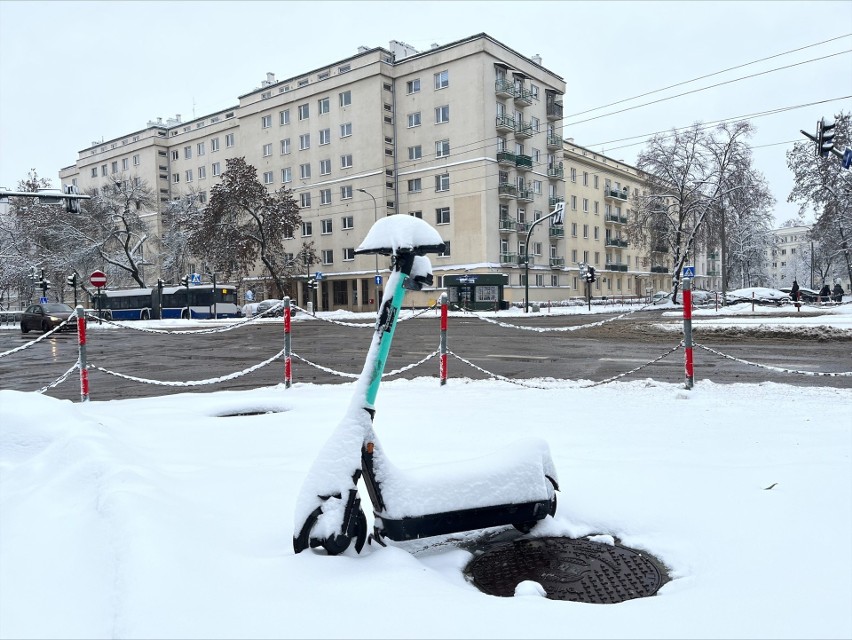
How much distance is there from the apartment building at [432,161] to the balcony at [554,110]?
0.53 feet

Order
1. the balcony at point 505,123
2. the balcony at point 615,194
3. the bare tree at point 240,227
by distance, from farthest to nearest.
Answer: the balcony at point 615,194 → the balcony at point 505,123 → the bare tree at point 240,227

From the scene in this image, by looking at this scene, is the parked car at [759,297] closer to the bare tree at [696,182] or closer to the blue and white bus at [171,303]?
the bare tree at [696,182]

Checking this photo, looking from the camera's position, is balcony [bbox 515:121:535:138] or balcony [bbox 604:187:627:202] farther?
balcony [bbox 604:187:627:202]

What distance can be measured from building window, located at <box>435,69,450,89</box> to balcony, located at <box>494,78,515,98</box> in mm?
4145

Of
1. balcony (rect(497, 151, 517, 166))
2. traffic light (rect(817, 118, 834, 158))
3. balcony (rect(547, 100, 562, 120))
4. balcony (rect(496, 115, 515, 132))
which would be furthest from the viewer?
balcony (rect(547, 100, 562, 120))

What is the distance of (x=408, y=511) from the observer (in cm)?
268

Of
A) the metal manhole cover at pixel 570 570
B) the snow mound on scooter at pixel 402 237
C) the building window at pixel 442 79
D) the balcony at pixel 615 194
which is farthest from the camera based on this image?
the balcony at pixel 615 194

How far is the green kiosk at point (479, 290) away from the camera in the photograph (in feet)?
155

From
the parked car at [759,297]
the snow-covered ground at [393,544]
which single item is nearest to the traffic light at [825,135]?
the snow-covered ground at [393,544]

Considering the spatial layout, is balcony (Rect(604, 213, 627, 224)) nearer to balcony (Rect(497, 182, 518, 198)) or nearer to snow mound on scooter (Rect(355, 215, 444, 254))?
balcony (Rect(497, 182, 518, 198))

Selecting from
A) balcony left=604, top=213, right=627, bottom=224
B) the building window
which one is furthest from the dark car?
balcony left=604, top=213, right=627, bottom=224

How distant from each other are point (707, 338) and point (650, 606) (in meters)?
17.2

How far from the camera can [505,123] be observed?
51.7 m

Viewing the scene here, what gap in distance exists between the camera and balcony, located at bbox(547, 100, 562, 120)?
5878 centimetres
